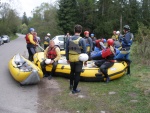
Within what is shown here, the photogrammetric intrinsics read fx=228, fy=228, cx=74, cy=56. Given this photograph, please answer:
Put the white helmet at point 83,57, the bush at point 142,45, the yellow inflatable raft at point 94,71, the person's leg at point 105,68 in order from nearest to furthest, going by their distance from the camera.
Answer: the white helmet at point 83,57 < the person's leg at point 105,68 < the yellow inflatable raft at point 94,71 < the bush at point 142,45

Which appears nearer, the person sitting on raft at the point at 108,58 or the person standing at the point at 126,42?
the person sitting on raft at the point at 108,58

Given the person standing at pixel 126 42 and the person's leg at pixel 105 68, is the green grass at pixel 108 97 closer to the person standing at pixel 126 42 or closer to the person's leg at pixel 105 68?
the person's leg at pixel 105 68

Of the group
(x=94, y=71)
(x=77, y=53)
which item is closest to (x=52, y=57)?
(x=94, y=71)

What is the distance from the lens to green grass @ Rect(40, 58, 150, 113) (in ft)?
18.2

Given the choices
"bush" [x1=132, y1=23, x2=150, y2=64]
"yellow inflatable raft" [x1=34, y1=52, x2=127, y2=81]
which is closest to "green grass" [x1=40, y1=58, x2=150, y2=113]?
"yellow inflatable raft" [x1=34, y1=52, x2=127, y2=81]

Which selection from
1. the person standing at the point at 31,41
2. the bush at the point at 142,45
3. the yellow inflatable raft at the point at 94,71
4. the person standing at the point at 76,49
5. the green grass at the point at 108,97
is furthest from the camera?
the bush at the point at 142,45

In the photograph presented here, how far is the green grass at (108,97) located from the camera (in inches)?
218

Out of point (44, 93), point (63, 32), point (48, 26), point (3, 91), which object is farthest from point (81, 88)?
point (48, 26)

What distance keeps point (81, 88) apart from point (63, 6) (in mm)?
32441

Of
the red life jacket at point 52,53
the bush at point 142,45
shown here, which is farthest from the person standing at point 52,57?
the bush at point 142,45

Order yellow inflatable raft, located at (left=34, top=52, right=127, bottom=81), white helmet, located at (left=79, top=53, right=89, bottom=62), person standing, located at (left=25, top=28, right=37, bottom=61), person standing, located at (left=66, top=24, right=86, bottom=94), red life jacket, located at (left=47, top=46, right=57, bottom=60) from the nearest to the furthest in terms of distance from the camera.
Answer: white helmet, located at (left=79, top=53, right=89, bottom=62) → person standing, located at (left=66, top=24, right=86, bottom=94) → yellow inflatable raft, located at (left=34, top=52, right=127, bottom=81) → red life jacket, located at (left=47, top=46, right=57, bottom=60) → person standing, located at (left=25, top=28, right=37, bottom=61)

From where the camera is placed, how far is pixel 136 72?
9367 mm

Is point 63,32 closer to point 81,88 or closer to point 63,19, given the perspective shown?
point 63,19

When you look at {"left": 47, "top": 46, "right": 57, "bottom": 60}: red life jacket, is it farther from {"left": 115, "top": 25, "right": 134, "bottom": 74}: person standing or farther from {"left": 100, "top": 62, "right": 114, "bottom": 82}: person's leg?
{"left": 115, "top": 25, "right": 134, "bottom": 74}: person standing
